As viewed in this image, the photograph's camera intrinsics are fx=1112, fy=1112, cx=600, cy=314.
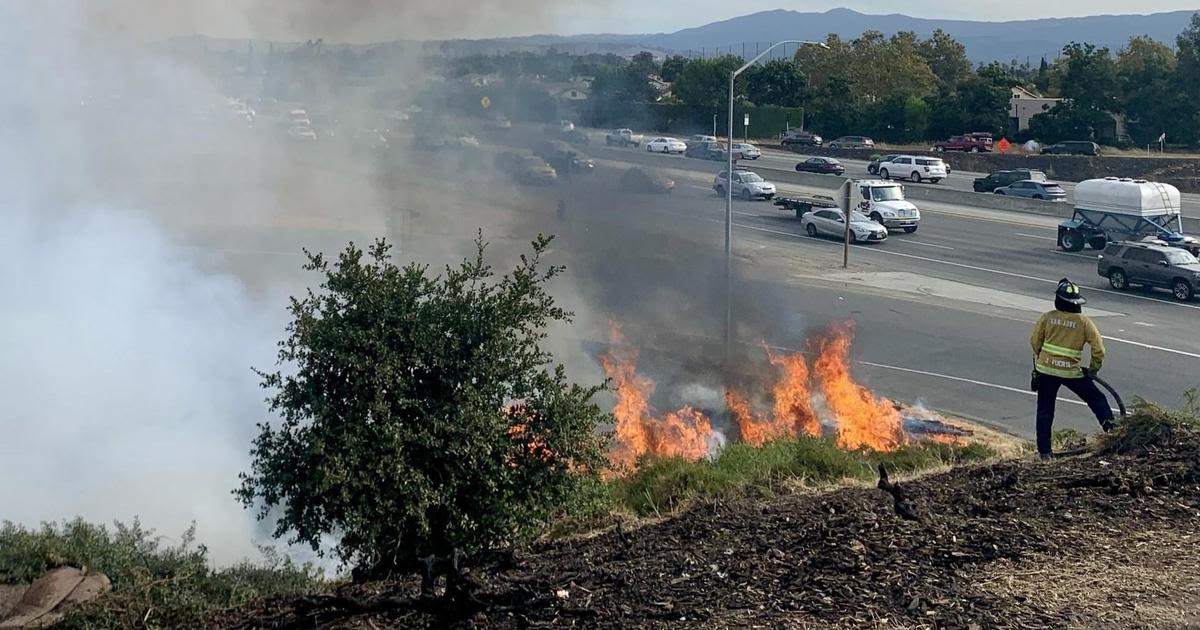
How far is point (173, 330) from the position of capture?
59.9ft

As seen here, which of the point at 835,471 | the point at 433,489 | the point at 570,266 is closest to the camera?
the point at 433,489

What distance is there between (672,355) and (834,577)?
49.8ft

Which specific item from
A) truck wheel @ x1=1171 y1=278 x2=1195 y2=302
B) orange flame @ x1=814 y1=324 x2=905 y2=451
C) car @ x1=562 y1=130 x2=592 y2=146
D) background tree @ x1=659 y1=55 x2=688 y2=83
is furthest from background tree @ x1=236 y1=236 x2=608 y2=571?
background tree @ x1=659 y1=55 x2=688 y2=83

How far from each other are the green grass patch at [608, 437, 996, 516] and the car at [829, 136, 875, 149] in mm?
51533

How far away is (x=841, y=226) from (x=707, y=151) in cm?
1231

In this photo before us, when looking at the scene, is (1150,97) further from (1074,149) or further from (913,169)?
(913,169)

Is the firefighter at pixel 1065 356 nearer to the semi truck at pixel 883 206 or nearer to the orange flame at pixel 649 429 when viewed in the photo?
the orange flame at pixel 649 429

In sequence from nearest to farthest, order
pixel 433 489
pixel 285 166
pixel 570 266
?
pixel 433 489 → pixel 570 266 → pixel 285 166

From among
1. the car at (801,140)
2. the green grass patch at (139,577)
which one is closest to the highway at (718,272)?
the green grass patch at (139,577)

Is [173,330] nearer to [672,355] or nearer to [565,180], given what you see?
[672,355]

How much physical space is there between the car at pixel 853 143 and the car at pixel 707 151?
12.6 metres

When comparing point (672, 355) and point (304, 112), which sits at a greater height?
point (304, 112)

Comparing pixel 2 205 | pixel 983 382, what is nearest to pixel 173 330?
pixel 2 205

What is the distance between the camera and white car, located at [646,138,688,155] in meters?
40.0
